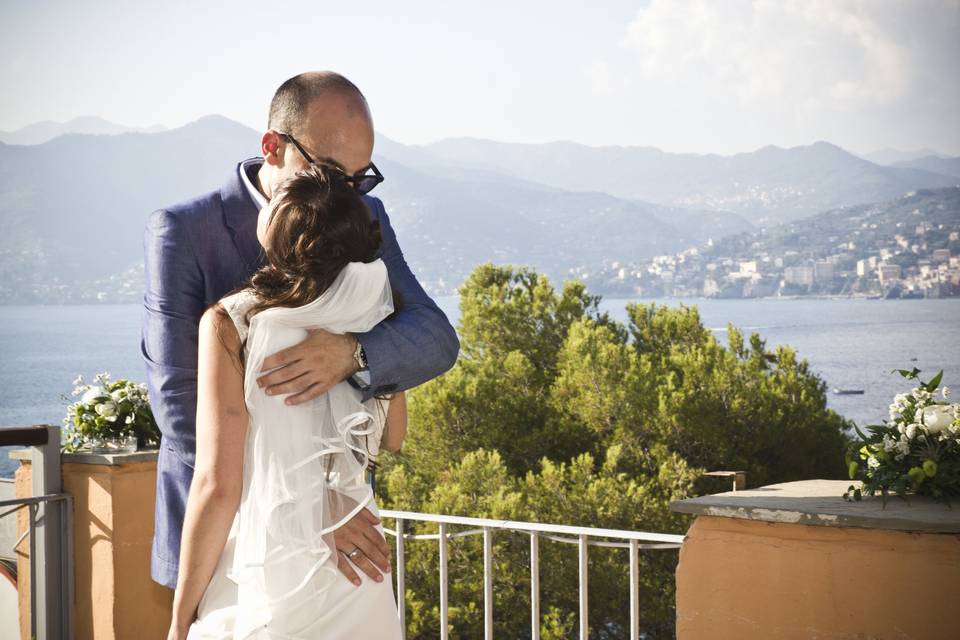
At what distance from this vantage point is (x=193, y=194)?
5728 centimetres

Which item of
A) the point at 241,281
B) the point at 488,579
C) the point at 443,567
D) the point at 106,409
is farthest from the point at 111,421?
the point at 241,281

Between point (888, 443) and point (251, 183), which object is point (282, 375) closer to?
point (251, 183)

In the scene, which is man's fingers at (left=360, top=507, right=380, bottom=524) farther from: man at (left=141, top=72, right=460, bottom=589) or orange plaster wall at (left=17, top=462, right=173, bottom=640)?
orange plaster wall at (left=17, top=462, right=173, bottom=640)

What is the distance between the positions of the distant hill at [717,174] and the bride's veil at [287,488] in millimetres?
41191

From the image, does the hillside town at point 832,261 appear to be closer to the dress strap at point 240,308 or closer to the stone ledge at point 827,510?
the stone ledge at point 827,510

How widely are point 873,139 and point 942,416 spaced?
52157 mm

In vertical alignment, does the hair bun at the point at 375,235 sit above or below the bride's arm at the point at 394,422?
above

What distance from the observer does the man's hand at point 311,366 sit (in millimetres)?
1112

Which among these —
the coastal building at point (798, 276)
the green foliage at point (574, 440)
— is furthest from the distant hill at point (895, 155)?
the green foliage at point (574, 440)

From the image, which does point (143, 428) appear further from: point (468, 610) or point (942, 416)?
point (468, 610)

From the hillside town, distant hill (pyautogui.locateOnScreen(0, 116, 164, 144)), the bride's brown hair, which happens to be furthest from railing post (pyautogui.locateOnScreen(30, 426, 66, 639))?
distant hill (pyautogui.locateOnScreen(0, 116, 164, 144))

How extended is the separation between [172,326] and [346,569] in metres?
0.41

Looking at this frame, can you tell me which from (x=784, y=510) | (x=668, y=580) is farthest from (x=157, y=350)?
(x=668, y=580)

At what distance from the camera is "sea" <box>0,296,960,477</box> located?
30.2m
